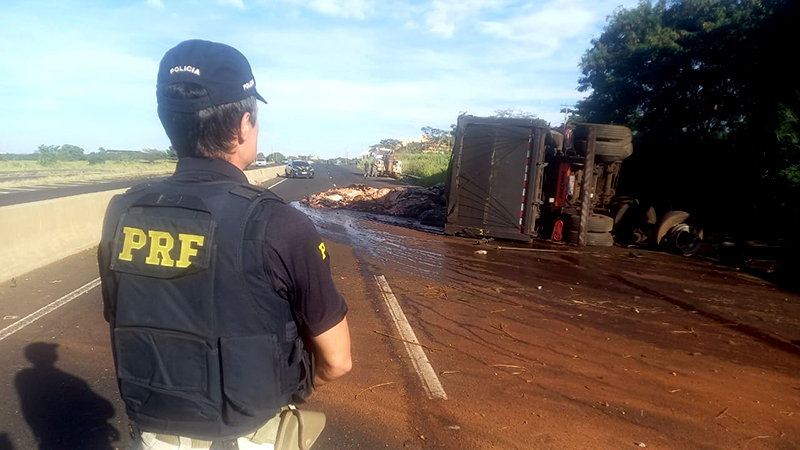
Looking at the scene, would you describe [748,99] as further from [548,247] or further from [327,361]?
[327,361]

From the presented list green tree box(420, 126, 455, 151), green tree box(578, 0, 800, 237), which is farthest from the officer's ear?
green tree box(420, 126, 455, 151)

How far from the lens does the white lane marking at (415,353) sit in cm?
484

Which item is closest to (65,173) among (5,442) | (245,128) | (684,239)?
(684,239)

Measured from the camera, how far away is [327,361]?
1881mm

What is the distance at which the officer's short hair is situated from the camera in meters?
1.76

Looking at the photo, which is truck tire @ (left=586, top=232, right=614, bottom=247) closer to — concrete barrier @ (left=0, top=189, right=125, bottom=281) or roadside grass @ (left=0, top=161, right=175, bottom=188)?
concrete barrier @ (left=0, top=189, right=125, bottom=281)

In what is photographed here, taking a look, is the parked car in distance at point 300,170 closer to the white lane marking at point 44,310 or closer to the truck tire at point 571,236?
the truck tire at point 571,236

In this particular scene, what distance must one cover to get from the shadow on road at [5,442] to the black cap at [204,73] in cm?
331

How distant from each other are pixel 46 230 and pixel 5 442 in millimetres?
6430

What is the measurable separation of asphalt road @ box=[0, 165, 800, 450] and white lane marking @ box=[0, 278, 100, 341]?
2.6 inches

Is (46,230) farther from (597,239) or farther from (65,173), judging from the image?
(65,173)

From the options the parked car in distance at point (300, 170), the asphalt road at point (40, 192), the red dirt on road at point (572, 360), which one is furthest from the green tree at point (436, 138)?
the red dirt on road at point (572, 360)

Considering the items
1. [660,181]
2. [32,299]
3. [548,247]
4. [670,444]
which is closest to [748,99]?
[660,181]

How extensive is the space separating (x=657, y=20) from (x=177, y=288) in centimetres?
2313
